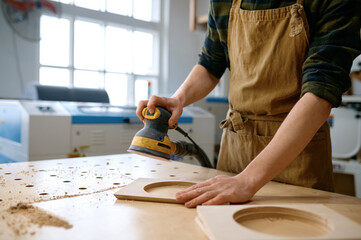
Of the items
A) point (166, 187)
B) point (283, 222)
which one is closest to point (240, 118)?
point (166, 187)

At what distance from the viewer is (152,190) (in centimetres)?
90

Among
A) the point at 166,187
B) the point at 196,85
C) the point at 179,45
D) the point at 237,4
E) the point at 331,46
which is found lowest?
the point at 166,187

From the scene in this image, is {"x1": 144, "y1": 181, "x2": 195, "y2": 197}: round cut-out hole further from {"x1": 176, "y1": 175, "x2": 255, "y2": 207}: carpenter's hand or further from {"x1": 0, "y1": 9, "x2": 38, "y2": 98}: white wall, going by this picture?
{"x1": 0, "y1": 9, "x2": 38, "y2": 98}: white wall

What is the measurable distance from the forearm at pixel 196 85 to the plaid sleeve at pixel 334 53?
472 mm

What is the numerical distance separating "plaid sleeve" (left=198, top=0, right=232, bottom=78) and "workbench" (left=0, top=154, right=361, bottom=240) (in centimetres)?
44

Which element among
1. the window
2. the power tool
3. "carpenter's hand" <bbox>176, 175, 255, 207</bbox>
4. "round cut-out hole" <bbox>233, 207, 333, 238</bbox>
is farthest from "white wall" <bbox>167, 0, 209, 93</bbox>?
"round cut-out hole" <bbox>233, 207, 333, 238</bbox>

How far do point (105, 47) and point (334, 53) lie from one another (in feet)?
17.0

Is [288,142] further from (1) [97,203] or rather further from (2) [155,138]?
(1) [97,203]

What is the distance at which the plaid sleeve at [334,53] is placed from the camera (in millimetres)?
802

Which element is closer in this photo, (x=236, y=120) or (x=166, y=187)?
(x=166, y=187)

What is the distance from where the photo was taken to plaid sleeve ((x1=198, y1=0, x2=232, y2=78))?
117cm

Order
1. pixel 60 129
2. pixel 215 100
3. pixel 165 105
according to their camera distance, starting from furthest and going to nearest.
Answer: pixel 215 100 < pixel 60 129 < pixel 165 105

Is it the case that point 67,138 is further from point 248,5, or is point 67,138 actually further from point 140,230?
point 140,230

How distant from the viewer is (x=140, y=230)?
599mm
